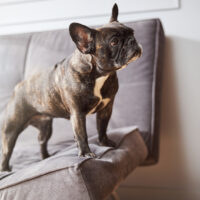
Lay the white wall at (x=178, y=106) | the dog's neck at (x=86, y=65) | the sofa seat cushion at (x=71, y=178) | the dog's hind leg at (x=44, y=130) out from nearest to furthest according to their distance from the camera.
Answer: the sofa seat cushion at (x=71, y=178) < the dog's neck at (x=86, y=65) < the dog's hind leg at (x=44, y=130) < the white wall at (x=178, y=106)

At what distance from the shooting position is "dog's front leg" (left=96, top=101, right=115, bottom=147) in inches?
41.9

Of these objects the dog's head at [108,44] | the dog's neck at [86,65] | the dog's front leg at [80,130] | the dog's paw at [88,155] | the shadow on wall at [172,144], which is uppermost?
the dog's head at [108,44]

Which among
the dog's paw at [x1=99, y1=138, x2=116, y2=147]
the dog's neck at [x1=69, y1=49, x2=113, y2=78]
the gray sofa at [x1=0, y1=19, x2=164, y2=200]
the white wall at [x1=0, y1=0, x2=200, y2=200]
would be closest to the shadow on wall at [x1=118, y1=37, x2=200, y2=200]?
the white wall at [x1=0, y1=0, x2=200, y2=200]

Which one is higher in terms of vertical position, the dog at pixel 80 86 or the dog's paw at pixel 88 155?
the dog at pixel 80 86

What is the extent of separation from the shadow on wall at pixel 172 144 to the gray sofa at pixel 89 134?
0.42ft

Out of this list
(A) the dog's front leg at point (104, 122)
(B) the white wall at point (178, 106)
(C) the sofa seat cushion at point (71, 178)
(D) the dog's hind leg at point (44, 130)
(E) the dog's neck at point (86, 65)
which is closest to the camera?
(C) the sofa seat cushion at point (71, 178)

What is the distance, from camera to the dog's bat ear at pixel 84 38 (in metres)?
0.86

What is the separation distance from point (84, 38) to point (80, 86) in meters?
0.15

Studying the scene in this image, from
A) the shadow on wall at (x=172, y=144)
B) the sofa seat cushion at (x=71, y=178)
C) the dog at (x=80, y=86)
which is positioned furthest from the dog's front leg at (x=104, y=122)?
the shadow on wall at (x=172, y=144)

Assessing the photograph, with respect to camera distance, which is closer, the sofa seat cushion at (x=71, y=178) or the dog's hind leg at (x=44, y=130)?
the sofa seat cushion at (x=71, y=178)

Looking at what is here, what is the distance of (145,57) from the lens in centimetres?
144

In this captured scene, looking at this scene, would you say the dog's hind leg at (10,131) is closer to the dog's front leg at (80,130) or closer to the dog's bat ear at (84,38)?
the dog's front leg at (80,130)

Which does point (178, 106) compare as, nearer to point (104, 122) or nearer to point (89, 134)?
point (89, 134)

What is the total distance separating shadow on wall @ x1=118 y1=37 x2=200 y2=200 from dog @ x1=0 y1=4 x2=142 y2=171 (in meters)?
0.59
